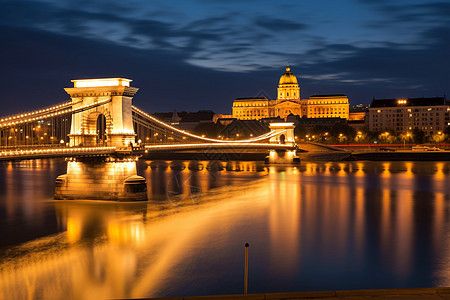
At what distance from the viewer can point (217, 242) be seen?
20156mm

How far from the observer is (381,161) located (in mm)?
73938

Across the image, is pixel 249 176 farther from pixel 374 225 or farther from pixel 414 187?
pixel 374 225

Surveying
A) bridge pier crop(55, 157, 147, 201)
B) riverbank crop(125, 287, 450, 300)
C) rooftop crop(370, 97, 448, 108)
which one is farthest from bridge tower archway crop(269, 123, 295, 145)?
riverbank crop(125, 287, 450, 300)

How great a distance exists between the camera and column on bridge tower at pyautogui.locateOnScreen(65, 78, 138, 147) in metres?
28.9

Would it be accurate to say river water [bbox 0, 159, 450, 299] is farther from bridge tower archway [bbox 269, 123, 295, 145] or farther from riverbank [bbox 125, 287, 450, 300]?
bridge tower archway [bbox 269, 123, 295, 145]

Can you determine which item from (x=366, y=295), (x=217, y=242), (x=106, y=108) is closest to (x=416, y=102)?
(x=106, y=108)

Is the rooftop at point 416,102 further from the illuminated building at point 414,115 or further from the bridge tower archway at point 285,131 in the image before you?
the bridge tower archway at point 285,131

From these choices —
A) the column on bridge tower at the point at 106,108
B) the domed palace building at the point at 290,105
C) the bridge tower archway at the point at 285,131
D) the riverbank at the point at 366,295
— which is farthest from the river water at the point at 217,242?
the domed palace building at the point at 290,105

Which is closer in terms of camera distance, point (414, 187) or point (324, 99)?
point (414, 187)

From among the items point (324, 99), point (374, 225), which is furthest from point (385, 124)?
point (374, 225)

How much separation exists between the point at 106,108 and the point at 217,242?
41.5 ft

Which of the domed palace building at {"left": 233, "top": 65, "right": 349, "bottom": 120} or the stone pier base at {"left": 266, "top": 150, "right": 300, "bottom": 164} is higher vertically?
the domed palace building at {"left": 233, "top": 65, "right": 349, "bottom": 120}

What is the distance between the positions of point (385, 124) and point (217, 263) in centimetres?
10865

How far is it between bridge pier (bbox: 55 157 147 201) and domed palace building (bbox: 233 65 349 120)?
458 ft
